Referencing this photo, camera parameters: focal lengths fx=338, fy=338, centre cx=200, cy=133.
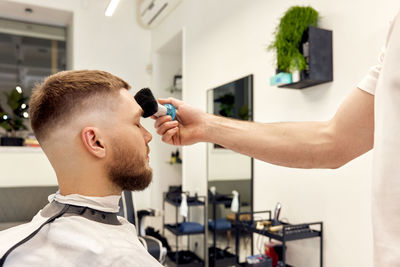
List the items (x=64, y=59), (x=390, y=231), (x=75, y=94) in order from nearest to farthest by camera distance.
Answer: (x=390, y=231)
(x=75, y=94)
(x=64, y=59)

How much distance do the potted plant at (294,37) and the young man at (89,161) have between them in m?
1.28

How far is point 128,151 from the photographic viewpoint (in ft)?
3.70

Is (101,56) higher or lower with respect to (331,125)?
higher

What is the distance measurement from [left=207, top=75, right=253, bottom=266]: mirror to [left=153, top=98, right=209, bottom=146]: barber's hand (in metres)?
1.46

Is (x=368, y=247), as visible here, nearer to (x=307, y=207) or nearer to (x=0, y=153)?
(x=307, y=207)

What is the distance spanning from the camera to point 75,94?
107 cm

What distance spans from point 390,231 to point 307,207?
176cm

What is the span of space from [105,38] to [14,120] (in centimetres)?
194

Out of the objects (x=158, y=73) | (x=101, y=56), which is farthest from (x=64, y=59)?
(x=158, y=73)

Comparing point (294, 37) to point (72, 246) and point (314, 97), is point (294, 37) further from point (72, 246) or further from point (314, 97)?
point (72, 246)

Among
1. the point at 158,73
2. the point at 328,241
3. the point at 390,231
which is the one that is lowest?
the point at 328,241

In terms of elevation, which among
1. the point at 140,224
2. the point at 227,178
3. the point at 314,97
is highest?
the point at 314,97

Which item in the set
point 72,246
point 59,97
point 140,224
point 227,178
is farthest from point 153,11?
point 72,246

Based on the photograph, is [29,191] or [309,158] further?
[29,191]
